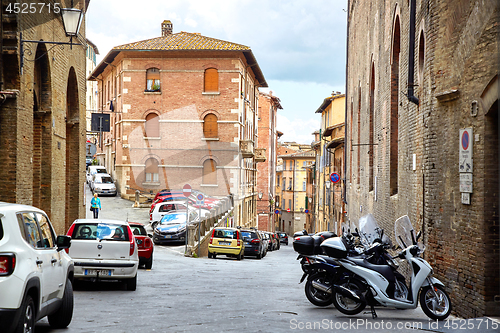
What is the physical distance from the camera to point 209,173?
43.9 m

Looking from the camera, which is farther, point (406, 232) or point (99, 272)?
point (99, 272)

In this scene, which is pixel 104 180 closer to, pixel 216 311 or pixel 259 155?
pixel 259 155

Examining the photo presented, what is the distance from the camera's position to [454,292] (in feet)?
30.9

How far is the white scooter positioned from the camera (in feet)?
28.6

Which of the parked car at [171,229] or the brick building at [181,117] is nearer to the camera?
the parked car at [171,229]

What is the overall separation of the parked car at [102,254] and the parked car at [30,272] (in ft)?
12.0

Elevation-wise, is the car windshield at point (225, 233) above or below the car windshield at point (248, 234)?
above

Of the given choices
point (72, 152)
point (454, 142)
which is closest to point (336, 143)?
point (72, 152)

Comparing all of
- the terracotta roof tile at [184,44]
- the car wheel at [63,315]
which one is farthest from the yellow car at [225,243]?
the terracotta roof tile at [184,44]

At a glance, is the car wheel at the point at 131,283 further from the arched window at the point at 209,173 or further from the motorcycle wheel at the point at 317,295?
the arched window at the point at 209,173

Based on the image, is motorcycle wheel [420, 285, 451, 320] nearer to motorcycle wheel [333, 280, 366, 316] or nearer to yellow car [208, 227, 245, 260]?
motorcycle wheel [333, 280, 366, 316]

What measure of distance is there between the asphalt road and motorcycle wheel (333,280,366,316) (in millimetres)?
109

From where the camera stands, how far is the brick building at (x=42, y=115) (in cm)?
1361

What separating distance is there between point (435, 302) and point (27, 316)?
5770mm
